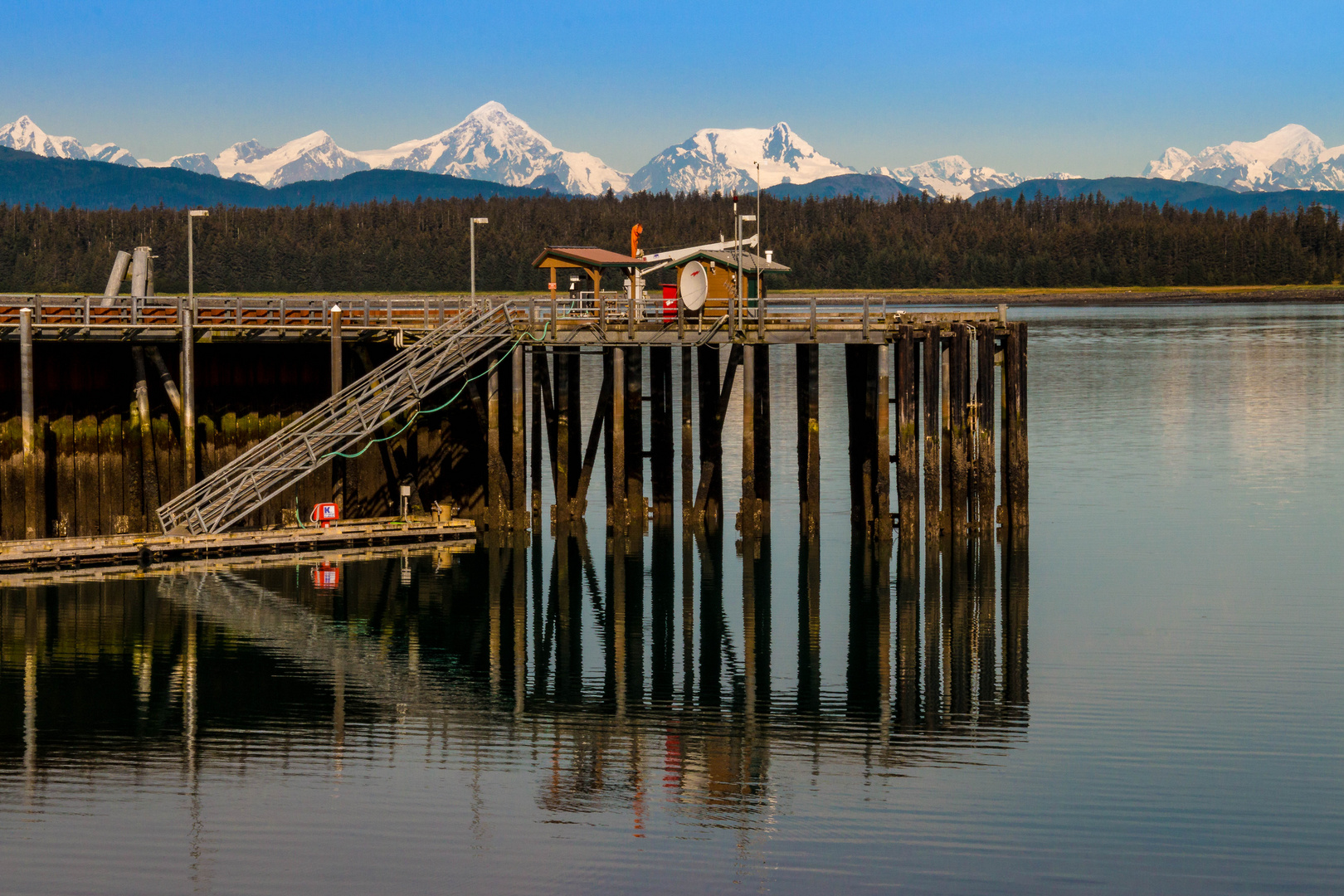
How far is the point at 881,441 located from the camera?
145 ft

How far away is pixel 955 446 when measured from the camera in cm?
4528

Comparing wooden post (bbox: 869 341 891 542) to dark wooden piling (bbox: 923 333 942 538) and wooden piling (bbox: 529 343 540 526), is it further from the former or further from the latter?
wooden piling (bbox: 529 343 540 526)

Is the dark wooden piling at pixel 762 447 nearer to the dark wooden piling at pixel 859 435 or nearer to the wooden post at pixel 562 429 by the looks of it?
the dark wooden piling at pixel 859 435

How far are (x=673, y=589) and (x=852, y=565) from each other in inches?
245

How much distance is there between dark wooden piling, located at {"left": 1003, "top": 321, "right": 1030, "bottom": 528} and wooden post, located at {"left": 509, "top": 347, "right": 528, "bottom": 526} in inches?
592

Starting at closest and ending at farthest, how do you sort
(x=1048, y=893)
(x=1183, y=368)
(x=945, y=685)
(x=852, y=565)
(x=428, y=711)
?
(x=1048, y=893)
(x=428, y=711)
(x=945, y=685)
(x=852, y=565)
(x=1183, y=368)

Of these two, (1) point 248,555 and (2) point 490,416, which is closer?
(1) point 248,555

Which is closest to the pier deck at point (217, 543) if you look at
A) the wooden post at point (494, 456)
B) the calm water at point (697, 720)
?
the calm water at point (697, 720)

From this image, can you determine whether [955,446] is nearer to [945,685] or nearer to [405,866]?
[945,685]

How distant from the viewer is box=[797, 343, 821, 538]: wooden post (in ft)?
147

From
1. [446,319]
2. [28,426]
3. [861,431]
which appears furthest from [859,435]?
[28,426]

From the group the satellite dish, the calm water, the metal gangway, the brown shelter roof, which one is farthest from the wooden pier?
the calm water

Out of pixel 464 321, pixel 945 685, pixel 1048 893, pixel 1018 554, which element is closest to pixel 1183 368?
pixel 1018 554

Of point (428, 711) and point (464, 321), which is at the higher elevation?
point (464, 321)
